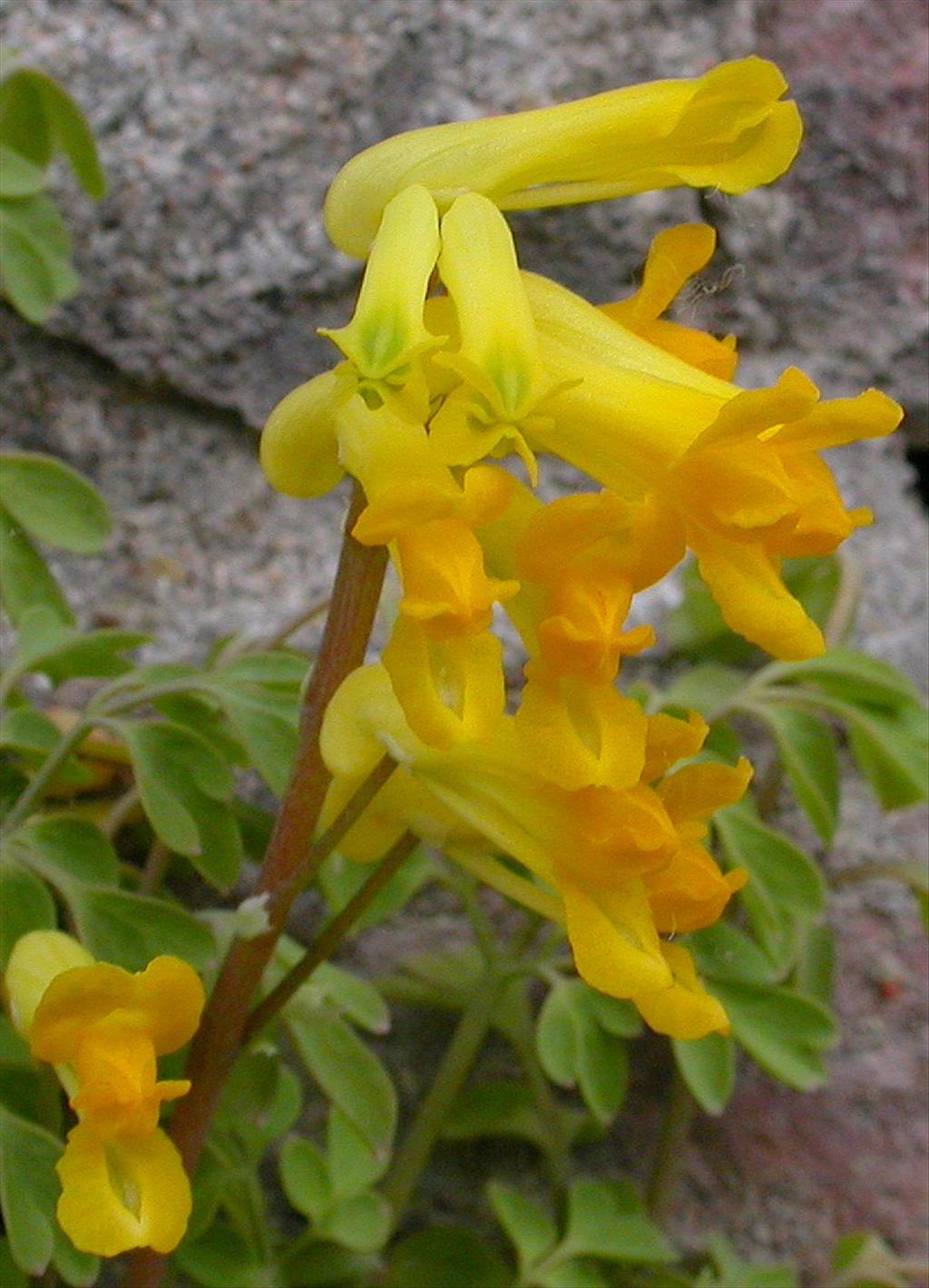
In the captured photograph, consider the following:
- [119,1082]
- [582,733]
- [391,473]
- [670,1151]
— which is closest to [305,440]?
[391,473]

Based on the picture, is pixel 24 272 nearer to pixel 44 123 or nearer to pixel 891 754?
pixel 44 123

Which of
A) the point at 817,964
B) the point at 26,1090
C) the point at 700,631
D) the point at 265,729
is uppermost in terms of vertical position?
the point at 265,729

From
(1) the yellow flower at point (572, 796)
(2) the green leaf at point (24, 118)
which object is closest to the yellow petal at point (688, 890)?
(1) the yellow flower at point (572, 796)

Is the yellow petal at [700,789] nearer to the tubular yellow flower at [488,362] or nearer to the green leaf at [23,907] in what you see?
the tubular yellow flower at [488,362]

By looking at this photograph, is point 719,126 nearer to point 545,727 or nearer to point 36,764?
point 545,727

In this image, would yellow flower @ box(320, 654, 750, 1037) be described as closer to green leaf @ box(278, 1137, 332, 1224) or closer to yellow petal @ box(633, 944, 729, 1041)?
yellow petal @ box(633, 944, 729, 1041)

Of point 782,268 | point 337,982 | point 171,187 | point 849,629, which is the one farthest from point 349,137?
point 337,982

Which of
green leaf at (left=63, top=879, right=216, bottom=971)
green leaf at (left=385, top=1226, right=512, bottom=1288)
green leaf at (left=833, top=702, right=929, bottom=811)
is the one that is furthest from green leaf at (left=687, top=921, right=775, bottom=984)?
green leaf at (left=63, top=879, right=216, bottom=971)
